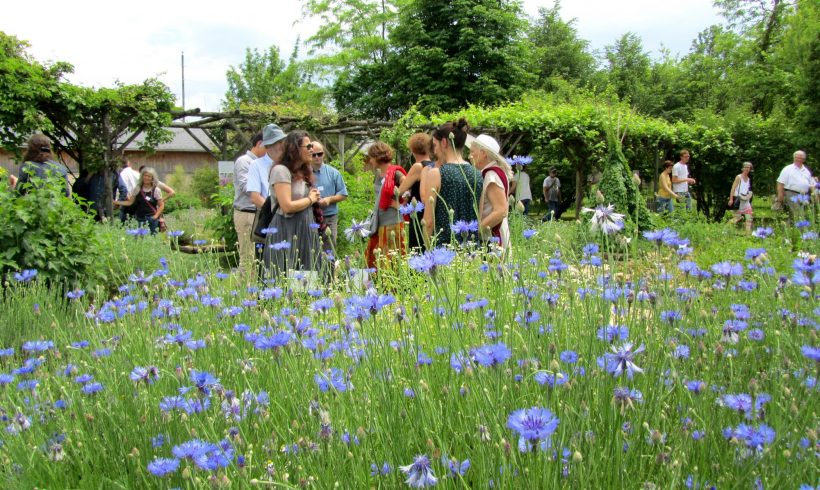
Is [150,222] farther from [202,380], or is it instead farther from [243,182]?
[202,380]

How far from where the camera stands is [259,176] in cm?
479

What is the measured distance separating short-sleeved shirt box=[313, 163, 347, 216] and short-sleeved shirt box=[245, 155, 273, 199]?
52 centimetres

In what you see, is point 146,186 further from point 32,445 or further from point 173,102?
point 32,445

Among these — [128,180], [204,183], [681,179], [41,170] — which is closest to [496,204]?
[41,170]

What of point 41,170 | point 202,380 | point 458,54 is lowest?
point 202,380

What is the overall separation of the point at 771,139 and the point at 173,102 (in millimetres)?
14973

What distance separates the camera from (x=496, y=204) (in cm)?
380

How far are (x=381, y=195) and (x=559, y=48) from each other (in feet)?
102

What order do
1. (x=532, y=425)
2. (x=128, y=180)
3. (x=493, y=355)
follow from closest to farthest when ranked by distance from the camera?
(x=532, y=425)
(x=493, y=355)
(x=128, y=180)

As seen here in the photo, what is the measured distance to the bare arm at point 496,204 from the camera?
3707 mm

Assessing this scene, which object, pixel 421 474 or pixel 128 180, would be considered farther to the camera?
pixel 128 180

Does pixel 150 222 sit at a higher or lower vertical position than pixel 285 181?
lower

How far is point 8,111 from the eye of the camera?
943 cm

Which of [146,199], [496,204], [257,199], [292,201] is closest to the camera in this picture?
[496,204]
